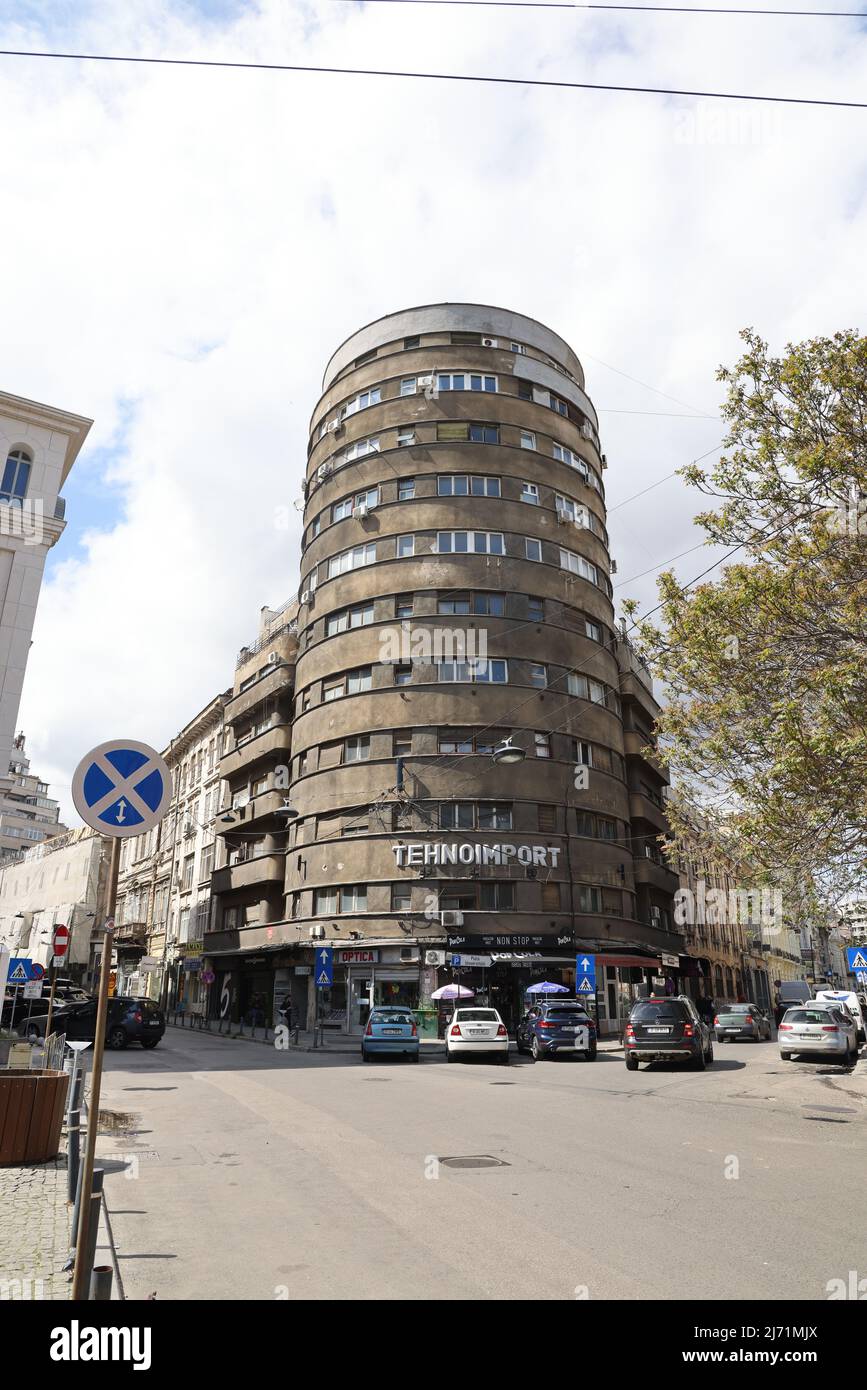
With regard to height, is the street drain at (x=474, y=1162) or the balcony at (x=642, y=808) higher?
the balcony at (x=642, y=808)

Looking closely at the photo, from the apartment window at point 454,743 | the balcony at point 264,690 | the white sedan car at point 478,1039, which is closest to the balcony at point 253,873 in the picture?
the balcony at point 264,690

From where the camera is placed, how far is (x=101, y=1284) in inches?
170

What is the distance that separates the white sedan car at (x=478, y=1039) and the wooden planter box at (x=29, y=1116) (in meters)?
15.3

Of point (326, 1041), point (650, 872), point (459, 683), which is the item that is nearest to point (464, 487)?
point (459, 683)

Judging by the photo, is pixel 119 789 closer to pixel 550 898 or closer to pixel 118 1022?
pixel 118 1022

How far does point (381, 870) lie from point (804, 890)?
21554 mm

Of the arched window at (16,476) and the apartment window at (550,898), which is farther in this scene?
the apartment window at (550,898)

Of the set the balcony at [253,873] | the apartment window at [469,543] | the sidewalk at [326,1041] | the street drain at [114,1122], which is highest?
the apartment window at [469,543]

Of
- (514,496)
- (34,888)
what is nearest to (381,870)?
(514,496)

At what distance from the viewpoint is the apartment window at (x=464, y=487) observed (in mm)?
39469

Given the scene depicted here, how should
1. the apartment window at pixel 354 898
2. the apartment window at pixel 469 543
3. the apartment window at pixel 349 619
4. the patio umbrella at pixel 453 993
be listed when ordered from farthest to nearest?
the apartment window at pixel 349 619
the apartment window at pixel 469 543
the apartment window at pixel 354 898
the patio umbrella at pixel 453 993

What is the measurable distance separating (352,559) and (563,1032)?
23.6 m

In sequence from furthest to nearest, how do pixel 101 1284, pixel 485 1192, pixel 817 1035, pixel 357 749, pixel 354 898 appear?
pixel 357 749 → pixel 354 898 → pixel 817 1035 → pixel 485 1192 → pixel 101 1284

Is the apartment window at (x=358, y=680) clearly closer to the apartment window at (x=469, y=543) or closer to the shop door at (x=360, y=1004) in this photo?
the apartment window at (x=469, y=543)
